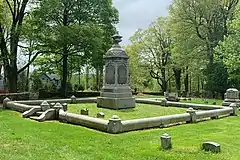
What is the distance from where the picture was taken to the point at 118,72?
18484 mm

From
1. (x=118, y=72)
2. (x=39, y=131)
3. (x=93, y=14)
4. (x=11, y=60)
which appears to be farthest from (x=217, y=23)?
Answer: (x=39, y=131)

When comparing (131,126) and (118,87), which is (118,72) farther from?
(131,126)

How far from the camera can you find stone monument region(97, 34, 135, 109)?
1803 cm

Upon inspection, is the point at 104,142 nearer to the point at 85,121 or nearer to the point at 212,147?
the point at 85,121

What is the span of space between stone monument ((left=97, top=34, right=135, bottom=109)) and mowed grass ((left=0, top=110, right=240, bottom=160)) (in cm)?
596

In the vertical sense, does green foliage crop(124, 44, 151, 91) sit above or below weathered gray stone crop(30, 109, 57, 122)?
above

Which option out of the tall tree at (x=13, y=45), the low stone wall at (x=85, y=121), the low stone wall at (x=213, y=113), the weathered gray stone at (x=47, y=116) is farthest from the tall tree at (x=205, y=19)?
the low stone wall at (x=85, y=121)

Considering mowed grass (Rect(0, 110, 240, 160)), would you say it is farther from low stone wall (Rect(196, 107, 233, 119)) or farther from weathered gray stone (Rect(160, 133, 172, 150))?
low stone wall (Rect(196, 107, 233, 119))

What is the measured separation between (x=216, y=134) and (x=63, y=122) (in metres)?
6.67

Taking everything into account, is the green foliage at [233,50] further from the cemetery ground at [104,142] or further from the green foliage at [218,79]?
the cemetery ground at [104,142]

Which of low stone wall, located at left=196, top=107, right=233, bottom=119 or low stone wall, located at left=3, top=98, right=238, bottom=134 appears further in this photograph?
low stone wall, located at left=196, top=107, right=233, bottom=119

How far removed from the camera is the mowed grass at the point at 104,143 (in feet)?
24.8

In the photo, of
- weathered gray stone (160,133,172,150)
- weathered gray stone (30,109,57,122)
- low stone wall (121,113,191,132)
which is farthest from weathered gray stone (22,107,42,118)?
weathered gray stone (160,133,172,150)

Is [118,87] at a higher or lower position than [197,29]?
lower
